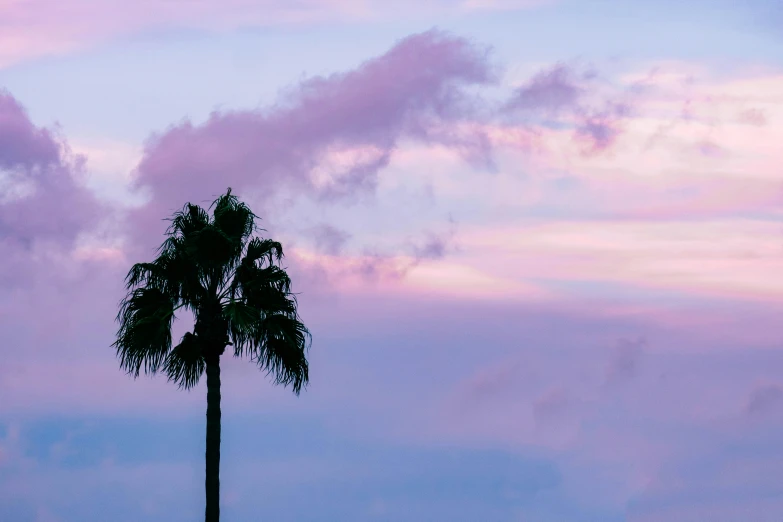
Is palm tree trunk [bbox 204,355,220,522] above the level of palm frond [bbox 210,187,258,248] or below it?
below

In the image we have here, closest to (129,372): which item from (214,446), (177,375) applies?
(177,375)

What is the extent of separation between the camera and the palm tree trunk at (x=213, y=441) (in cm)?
3281

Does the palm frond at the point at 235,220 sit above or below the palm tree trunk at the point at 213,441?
above

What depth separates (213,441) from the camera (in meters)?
33.2

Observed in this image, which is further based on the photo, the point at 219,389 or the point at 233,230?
the point at 233,230

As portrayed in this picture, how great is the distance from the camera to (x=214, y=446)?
109 ft

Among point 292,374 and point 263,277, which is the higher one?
point 263,277

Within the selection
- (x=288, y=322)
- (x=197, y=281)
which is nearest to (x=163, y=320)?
(x=197, y=281)

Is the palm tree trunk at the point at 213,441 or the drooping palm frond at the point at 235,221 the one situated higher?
the drooping palm frond at the point at 235,221

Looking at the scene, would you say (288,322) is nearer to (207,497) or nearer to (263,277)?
(263,277)

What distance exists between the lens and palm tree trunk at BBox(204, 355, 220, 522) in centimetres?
3281

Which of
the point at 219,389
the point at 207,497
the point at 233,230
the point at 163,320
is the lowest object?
the point at 207,497

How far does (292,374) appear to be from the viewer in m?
35.3

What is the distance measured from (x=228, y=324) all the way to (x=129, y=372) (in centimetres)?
345
